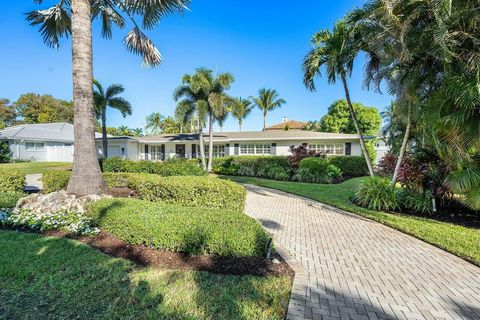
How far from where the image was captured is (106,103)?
21.5 m

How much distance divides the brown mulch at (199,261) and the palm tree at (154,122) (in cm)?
5627

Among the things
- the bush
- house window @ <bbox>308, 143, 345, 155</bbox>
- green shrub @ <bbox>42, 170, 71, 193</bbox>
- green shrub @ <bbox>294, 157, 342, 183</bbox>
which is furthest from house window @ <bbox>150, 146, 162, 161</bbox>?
the bush

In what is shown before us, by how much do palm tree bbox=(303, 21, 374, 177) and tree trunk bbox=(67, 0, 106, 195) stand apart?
24.3ft

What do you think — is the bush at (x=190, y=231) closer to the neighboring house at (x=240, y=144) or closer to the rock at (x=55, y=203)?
the rock at (x=55, y=203)

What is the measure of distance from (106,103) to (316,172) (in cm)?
1798

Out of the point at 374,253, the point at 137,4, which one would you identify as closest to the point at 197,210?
the point at 374,253

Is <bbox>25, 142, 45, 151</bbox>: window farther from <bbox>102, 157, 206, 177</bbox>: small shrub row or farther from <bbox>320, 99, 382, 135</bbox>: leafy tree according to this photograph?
<bbox>320, 99, 382, 135</bbox>: leafy tree

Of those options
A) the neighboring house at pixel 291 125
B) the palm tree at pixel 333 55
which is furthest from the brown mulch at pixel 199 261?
the neighboring house at pixel 291 125

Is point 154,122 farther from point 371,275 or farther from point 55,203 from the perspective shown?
point 371,275

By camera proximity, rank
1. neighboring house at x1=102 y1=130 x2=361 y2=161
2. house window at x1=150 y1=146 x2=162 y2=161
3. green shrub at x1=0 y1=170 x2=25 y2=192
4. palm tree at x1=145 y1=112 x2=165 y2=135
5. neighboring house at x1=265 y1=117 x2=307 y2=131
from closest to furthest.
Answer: green shrub at x1=0 y1=170 x2=25 y2=192, neighboring house at x1=102 y1=130 x2=361 y2=161, house window at x1=150 y1=146 x2=162 y2=161, neighboring house at x1=265 y1=117 x2=307 y2=131, palm tree at x1=145 y1=112 x2=165 y2=135

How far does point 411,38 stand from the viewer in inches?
275

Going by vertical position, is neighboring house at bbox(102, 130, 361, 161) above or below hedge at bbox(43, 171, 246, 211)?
above

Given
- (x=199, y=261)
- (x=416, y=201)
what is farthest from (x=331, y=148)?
(x=199, y=261)

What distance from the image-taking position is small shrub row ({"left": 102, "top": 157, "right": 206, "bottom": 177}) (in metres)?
11.2
